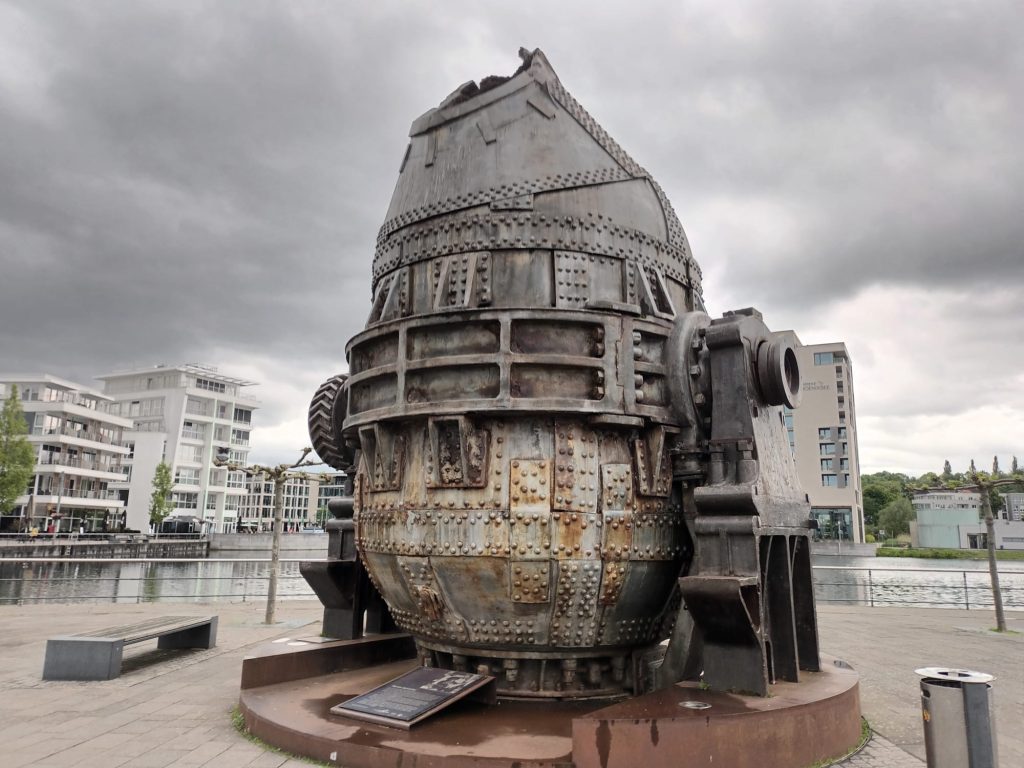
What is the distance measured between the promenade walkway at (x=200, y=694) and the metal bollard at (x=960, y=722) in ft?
6.56

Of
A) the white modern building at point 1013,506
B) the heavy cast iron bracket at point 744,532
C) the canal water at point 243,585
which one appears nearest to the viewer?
the heavy cast iron bracket at point 744,532

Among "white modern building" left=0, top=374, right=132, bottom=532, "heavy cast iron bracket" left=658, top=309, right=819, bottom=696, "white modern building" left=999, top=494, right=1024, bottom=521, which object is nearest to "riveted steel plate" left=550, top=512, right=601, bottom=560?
"heavy cast iron bracket" left=658, top=309, right=819, bottom=696

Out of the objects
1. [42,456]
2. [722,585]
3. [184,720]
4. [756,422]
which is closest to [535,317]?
[756,422]

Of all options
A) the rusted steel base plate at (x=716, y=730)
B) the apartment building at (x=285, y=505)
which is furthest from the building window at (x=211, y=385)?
the rusted steel base plate at (x=716, y=730)

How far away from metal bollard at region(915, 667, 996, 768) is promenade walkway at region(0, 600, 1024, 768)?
2.00 m

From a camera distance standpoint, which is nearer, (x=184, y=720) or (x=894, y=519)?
(x=184, y=720)

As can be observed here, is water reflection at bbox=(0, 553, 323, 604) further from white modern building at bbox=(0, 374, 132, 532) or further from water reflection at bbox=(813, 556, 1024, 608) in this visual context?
white modern building at bbox=(0, 374, 132, 532)

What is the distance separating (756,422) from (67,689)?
9.75 meters

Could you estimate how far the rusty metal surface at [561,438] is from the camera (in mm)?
7336

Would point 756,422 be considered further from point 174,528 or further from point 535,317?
point 174,528

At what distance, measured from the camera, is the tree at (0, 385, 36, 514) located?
162 ft

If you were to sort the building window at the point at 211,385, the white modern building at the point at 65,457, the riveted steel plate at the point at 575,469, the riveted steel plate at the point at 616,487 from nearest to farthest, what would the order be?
the riveted steel plate at the point at 575,469, the riveted steel plate at the point at 616,487, the white modern building at the point at 65,457, the building window at the point at 211,385

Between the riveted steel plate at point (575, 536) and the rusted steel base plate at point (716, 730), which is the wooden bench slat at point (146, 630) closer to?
the riveted steel plate at point (575, 536)

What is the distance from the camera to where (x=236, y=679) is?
1017cm
